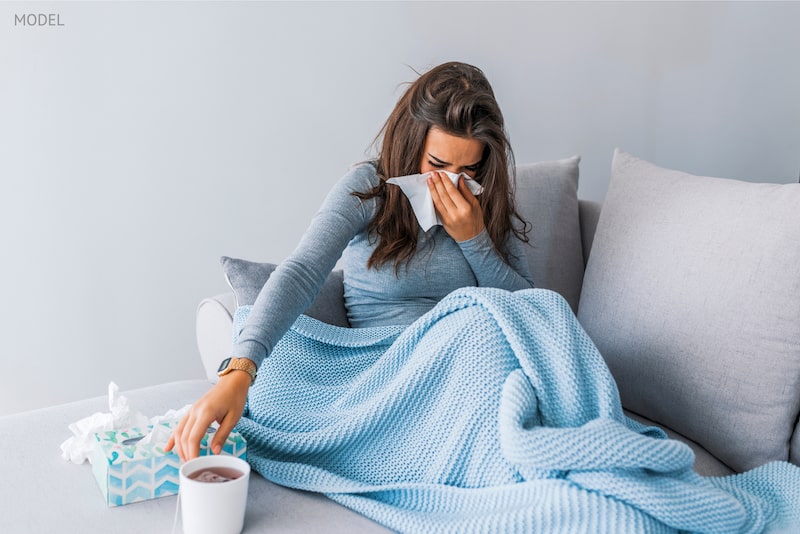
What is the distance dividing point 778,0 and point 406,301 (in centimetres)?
163

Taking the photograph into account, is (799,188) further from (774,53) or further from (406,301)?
(774,53)

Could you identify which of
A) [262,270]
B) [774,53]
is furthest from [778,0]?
[262,270]

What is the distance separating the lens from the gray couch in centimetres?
114

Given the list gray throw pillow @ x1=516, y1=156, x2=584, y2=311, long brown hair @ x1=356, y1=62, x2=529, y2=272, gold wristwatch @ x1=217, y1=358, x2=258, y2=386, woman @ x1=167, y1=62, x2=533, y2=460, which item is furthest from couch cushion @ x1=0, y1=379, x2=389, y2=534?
gray throw pillow @ x1=516, y1=156, x2=584, y2=311

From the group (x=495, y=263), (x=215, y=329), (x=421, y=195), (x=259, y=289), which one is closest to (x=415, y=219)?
(x=421, y=195)

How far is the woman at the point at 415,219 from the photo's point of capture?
1.39 meters

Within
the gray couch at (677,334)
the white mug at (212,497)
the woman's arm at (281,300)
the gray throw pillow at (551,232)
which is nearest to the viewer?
the white mug at (212,497)

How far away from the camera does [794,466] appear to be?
1234 millimetres

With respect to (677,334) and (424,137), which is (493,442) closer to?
(677,334)

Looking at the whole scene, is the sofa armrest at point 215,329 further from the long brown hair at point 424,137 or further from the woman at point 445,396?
the long brown hair at point 424,137

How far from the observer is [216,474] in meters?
0.96

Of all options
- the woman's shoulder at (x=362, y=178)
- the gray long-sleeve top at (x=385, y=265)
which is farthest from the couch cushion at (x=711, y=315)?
the woman's shoulder at (x=362, y=178)

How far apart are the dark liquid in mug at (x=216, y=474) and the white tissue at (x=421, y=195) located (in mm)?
630

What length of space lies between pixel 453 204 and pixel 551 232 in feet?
1.30
